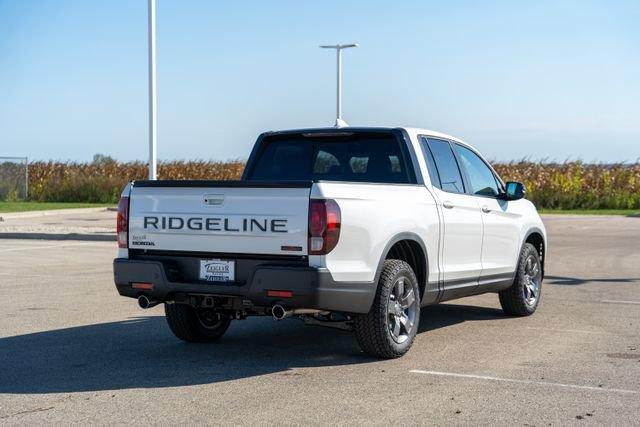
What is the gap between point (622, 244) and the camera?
2155 cm

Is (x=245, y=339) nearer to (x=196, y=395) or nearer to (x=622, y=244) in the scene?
(x=196, y=395)

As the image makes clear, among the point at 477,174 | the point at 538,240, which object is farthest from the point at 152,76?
the point at 477,174

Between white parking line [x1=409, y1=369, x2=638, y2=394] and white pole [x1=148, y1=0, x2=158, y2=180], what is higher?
white pole [x1=148, y1=0, x2=158, y2=180]

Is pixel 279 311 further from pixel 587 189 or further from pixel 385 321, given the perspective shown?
pixel 587 189

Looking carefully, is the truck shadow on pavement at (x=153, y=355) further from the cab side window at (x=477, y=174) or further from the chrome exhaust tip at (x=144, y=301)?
the cab side window at (x=477, y=174)

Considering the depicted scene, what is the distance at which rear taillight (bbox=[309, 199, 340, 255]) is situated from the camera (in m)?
7.28

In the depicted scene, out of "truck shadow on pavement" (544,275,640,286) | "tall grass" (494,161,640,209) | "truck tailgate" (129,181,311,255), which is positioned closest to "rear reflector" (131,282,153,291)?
"truck tailgate" (129,181,311,255)

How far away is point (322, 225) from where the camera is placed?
7.28 meters

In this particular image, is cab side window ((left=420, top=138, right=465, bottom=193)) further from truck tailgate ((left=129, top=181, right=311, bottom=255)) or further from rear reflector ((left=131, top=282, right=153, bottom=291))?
rear reflector ((left=131, top=282, right=153, bottom=291))

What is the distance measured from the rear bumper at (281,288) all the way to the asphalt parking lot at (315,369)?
0.55 m

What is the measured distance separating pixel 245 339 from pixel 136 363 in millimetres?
1524

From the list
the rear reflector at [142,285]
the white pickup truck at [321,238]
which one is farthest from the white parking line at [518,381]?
the rear reflector at [142,285]

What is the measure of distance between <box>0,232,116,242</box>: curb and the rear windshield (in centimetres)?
1362

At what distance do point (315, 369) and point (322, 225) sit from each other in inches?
48.5
